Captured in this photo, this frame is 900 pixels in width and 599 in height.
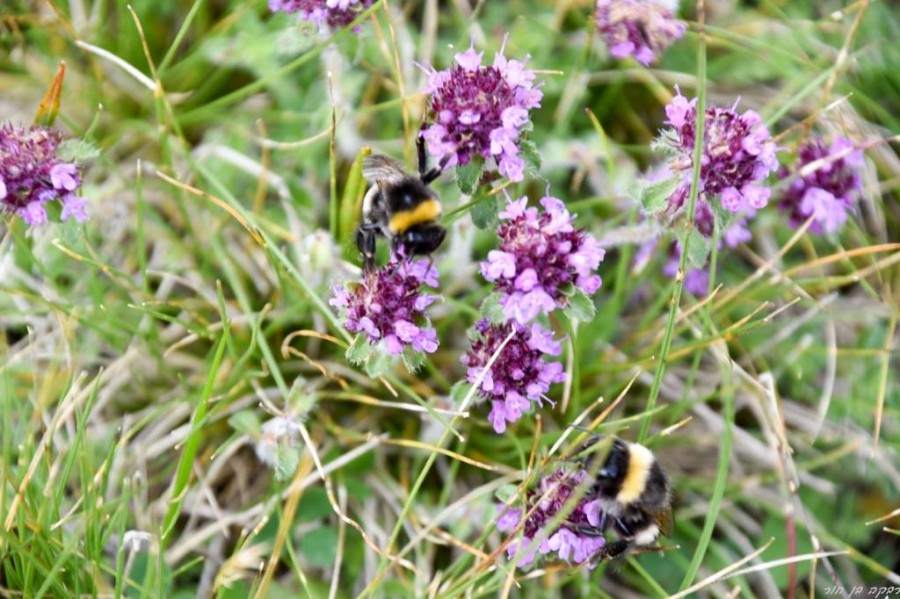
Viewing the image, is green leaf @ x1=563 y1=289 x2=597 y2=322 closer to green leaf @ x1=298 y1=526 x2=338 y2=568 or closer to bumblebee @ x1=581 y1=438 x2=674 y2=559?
bumblebee @ x1=581 y1=438 x2=674 y2=559

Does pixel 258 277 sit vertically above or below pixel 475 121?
below

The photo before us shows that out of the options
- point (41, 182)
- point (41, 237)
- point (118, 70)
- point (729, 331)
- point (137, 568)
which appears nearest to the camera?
point (41, 182)

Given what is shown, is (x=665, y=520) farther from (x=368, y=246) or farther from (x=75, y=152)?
(x=75, y=152)

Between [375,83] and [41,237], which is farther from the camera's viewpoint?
[375,83]

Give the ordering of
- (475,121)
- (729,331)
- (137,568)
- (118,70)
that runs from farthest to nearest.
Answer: (118,70), (137,568), (729,331), (475,121)

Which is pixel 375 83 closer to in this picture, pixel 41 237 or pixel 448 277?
pixel 448 277

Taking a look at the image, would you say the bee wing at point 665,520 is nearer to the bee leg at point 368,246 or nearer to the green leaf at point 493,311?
the green leaf at point 493,311

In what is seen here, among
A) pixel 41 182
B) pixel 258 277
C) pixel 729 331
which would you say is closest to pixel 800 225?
pixel 729 331

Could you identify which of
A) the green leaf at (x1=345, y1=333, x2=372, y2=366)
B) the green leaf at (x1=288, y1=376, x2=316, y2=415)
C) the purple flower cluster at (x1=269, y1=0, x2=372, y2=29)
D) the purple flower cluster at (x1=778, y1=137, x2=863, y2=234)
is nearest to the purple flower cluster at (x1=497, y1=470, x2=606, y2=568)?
the green leaf at (x1=345, y1=333, x2=372, y2=366)
